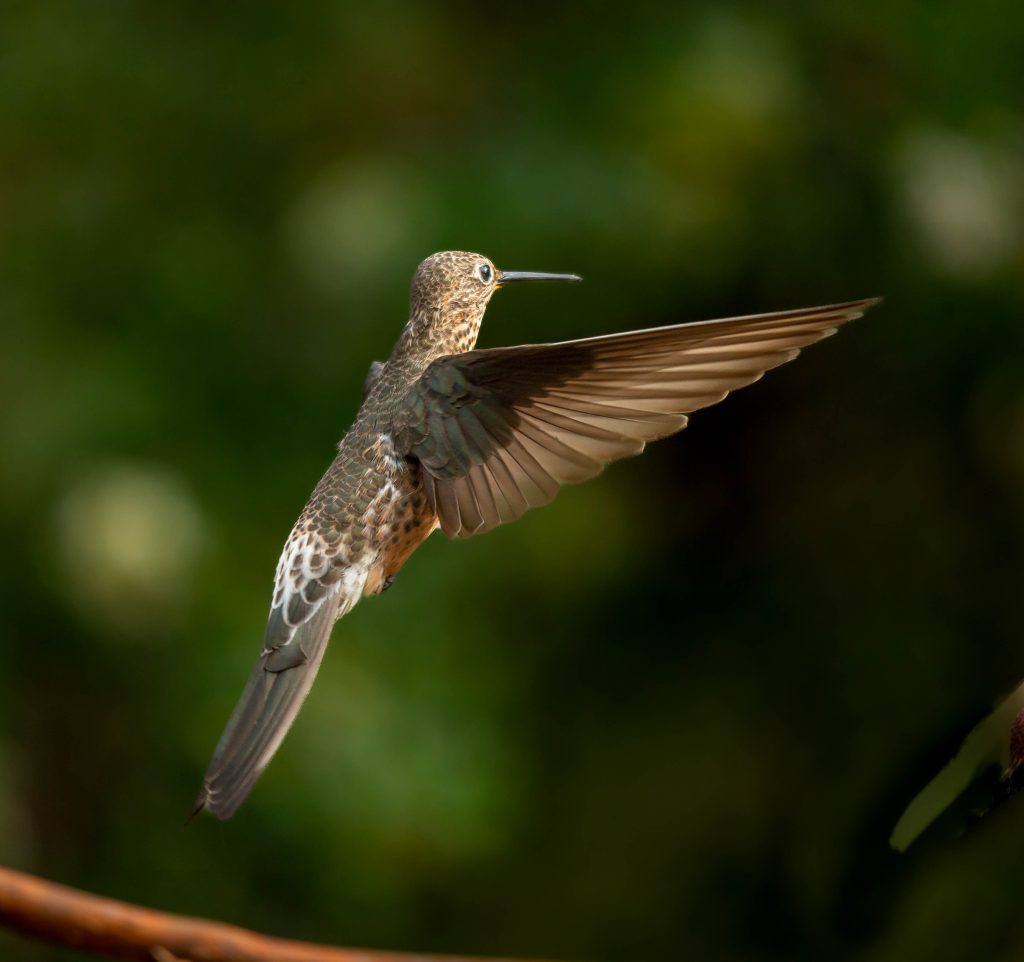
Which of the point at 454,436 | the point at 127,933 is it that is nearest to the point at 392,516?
the point at 454,436

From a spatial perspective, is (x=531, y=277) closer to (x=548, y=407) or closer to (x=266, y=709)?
(x=548, y=407)

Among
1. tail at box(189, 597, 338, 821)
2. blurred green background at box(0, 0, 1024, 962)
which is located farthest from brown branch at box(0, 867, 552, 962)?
blurred green background at box(0, 0, 1024, 962)

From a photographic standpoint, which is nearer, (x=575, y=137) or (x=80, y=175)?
(x=575, y=137)

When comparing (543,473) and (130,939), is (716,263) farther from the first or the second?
(130,939)

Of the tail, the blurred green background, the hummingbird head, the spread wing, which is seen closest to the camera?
the tail

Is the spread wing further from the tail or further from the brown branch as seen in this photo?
the brown branch

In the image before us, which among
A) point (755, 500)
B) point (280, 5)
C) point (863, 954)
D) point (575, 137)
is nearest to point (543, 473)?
point (863, 954)

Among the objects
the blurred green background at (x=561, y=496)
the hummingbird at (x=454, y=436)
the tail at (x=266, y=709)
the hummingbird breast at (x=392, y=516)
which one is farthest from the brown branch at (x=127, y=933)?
the blurred green background at (x=561, y=496)

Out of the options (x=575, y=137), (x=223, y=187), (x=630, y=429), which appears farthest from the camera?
(x=223, y=187)
